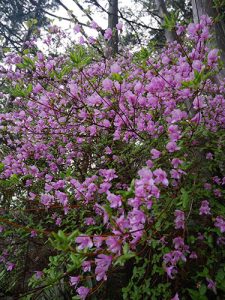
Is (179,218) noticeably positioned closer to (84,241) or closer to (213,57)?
(84,241)

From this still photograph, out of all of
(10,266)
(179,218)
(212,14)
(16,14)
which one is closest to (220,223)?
(179,218)

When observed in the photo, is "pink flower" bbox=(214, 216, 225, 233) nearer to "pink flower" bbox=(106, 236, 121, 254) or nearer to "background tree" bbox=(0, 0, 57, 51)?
"pink flower" bbox=(106, 236, 121, 254)

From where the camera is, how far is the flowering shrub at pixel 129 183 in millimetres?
1458

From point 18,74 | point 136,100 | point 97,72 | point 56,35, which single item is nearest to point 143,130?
point 136,100

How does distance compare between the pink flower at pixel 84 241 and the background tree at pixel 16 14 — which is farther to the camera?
the background tree at pixel 16 14

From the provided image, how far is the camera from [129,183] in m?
2.70

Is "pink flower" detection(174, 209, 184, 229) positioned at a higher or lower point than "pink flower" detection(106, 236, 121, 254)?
lower

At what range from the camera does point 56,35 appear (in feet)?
16.4

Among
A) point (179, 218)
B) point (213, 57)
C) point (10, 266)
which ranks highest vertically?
point (213, 57)

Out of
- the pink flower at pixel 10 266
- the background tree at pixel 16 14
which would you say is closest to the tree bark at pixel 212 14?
the pink flower at pixel 10 266

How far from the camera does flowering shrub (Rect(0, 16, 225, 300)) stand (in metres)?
1.46

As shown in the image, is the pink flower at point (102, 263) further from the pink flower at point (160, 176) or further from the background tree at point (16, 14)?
the background tree at point (16, 14)

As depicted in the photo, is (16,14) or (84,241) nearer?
(84,241)

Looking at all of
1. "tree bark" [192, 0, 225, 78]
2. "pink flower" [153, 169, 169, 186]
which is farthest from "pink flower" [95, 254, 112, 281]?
"tree bark" [192, 0, 225, 78]
